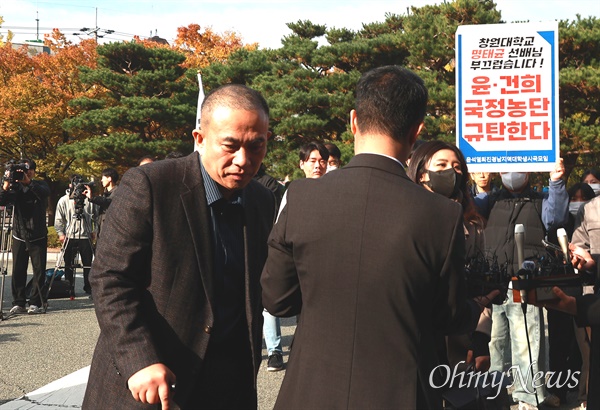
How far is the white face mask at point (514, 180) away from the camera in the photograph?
589cm

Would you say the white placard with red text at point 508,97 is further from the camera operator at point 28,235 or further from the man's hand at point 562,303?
the camera operator at point 28,235

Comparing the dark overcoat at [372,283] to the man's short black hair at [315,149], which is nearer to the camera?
the dark overcoat at [372,283]

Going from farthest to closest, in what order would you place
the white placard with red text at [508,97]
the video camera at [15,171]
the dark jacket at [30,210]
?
the dark jacket at [30,210]
the video camera at [15,171]
the white placard with red text at [508,97]

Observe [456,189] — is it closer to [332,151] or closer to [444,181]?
[444,181]

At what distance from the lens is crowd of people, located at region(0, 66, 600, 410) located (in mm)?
2270

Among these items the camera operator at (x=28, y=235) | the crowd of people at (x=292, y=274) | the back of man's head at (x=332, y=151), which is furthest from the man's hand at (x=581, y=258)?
the camera operator at (x=28, y=235)

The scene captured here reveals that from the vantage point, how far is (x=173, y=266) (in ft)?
8.78

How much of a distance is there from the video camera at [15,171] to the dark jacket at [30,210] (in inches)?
6.6

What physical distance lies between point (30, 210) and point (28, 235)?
366 mm

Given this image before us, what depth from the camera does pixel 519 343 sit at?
5711 millimetres

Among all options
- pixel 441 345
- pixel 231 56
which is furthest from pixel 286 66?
pixel 441 345

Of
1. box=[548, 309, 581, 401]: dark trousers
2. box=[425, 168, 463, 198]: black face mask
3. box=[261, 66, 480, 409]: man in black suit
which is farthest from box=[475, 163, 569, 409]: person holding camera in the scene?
box=[261, 66, 480, 409]: man in black suit

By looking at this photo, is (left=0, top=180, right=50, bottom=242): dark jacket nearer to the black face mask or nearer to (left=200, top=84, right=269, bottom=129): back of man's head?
the black face mask

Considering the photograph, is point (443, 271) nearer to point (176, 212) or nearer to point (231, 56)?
point (176, 212)
